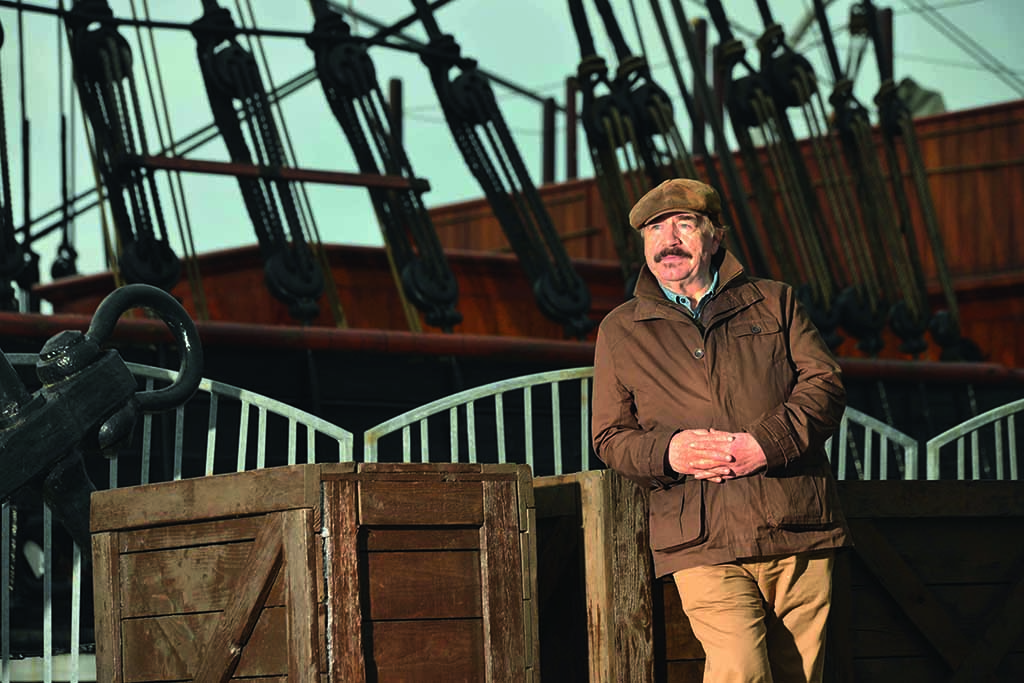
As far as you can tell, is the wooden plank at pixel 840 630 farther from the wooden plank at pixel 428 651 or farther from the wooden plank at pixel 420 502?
the wooden plank at pixel 420 502

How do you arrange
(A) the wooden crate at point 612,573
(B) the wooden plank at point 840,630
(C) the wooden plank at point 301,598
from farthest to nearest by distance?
1. (B) the wooden plank at point 840,630
2. (A) the wooden crate at point 612,573
3. (C) the wooden plank at point 301,598

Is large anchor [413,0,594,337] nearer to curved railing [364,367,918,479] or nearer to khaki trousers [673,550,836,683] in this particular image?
curved railing [364,367,918,479]

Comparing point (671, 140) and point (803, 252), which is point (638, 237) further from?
point (803, 252)

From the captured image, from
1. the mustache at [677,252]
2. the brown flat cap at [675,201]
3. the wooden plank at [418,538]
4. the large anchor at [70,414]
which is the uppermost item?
the brown flat cap at [675,201]

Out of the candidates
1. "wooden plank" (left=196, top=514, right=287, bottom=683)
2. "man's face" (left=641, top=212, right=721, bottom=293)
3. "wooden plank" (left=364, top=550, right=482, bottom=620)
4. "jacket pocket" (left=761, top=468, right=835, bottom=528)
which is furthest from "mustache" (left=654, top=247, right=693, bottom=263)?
"wooden plank" (left=196, top=514, right=287, bottom=683)

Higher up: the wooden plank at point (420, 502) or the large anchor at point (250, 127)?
the large anchor at point (250, 127)

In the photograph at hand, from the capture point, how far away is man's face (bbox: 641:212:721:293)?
3.51m

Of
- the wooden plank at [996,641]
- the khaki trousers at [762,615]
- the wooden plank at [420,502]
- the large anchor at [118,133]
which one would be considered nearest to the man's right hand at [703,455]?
the khaki trousers at [762,615]

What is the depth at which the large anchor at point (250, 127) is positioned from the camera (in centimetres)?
726

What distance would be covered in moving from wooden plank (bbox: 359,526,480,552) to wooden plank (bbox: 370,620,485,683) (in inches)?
5.4

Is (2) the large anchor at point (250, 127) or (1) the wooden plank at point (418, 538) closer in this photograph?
(1) the wooden plank at point (418, 538)

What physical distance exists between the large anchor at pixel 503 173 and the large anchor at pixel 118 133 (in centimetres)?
142

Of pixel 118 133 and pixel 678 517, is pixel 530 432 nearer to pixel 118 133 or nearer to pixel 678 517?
pixel 678 517

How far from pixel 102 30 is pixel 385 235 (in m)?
1.42
